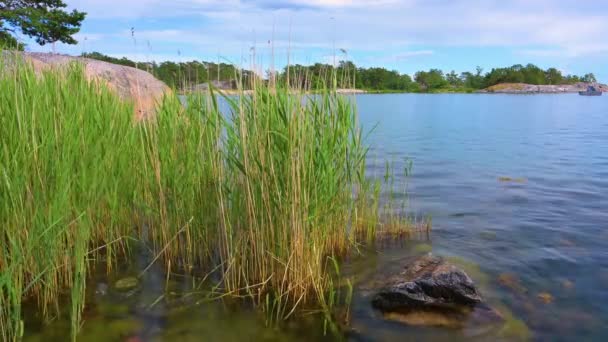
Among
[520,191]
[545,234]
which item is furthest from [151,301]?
[520,191]

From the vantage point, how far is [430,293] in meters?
4.65

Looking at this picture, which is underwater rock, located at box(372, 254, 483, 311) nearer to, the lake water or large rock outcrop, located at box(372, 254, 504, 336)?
large rock outcrop, located at box(372, 254, 504, 336)

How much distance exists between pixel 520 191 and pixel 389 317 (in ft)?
23.0

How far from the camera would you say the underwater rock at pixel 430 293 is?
457 cm

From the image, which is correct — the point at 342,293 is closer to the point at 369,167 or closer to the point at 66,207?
the point at 66,207

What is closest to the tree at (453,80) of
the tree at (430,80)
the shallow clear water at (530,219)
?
the tree at (430,80)

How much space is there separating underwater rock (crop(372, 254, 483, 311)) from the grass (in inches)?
23.9

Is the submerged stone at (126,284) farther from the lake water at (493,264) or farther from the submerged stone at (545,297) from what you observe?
the submerged stone at (545,297)

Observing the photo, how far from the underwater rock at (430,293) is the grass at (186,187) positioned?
23.9 inches

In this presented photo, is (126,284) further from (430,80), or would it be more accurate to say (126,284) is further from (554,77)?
(554,77)

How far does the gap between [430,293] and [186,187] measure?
269cm

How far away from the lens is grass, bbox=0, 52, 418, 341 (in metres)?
3.63

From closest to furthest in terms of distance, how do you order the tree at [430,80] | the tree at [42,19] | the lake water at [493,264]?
the lake water at [493,264], the tree at [42,19], the tree at [430,80]

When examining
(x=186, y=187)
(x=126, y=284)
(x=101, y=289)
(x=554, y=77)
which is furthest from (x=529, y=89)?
(x=101, y=289)
